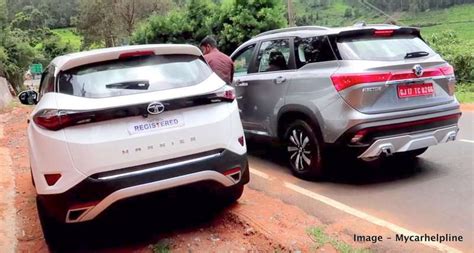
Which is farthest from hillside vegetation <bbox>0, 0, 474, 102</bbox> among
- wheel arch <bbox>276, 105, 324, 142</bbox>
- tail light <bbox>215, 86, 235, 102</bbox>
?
tail light <bbox>215, 86, 235, 102</bbox>

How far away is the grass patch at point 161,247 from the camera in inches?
145

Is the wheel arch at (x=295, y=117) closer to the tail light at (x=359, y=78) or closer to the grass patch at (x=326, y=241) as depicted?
the tail light at (x=359, y=78)

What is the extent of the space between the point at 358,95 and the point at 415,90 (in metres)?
0.72

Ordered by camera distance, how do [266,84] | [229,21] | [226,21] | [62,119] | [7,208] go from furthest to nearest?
[226,21] < [229,21] < [266,84] < [7,208] < [62,119]

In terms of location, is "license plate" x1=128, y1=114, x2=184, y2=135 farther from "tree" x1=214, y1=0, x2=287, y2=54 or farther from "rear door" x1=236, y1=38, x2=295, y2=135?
"tree" x1=214, y1=0, x2=287, y2=54

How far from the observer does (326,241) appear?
372 cm

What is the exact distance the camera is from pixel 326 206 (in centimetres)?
464

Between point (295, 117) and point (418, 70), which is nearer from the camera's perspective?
point (418, 70)

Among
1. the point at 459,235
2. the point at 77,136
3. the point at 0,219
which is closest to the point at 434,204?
the point at 459,235

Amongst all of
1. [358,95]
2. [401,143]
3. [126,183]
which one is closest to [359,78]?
[358,95]

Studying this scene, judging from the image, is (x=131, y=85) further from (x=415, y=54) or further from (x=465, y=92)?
(x=465, y=92)

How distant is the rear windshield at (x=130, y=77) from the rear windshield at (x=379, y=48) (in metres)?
1.89

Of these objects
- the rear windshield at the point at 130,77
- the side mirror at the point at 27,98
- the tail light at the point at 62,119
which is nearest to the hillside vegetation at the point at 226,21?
the rear windshield at the point at 130,77

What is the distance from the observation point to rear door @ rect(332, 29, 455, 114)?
4.78 m
